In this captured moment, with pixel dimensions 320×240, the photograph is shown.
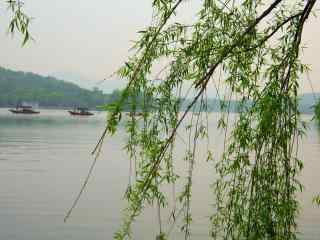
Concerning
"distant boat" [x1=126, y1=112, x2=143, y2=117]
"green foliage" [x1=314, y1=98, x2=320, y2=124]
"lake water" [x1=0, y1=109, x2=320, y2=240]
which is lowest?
"lake water" [x1=0, y1=109, x2=320, y2=240]

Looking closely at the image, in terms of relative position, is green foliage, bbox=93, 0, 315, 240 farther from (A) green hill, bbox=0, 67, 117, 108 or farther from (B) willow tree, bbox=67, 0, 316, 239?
(A) green hill, bbox=0, 67, 117, 108

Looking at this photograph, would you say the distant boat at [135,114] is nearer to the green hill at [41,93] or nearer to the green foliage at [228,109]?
the green foliage at [228,109]

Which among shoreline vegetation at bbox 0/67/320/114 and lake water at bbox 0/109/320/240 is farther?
shoreline vegetation at bbox 0/67/320/114

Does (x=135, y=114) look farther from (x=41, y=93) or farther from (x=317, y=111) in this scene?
(x=41, y=93)

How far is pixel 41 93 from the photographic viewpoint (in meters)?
132

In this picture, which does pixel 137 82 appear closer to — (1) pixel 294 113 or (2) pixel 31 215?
(1) pixel 294 113

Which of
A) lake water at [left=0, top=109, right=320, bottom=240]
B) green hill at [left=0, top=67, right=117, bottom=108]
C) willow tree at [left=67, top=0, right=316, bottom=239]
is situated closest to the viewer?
willow tree at [left=67, top=0, right=316, bottom=239]

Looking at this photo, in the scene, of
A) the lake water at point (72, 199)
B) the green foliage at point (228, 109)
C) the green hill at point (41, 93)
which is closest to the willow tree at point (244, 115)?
the green foliage at point (228, 109)

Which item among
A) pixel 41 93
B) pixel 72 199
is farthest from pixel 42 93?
pixel 72 199

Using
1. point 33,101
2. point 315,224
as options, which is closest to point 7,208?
point 315,224

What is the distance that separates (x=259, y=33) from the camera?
3.43 meters

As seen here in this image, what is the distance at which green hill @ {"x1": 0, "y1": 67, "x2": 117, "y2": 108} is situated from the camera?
129625 millimetres

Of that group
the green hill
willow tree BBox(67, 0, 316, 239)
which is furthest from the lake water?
the green hill

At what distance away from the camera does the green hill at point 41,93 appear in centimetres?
12962
